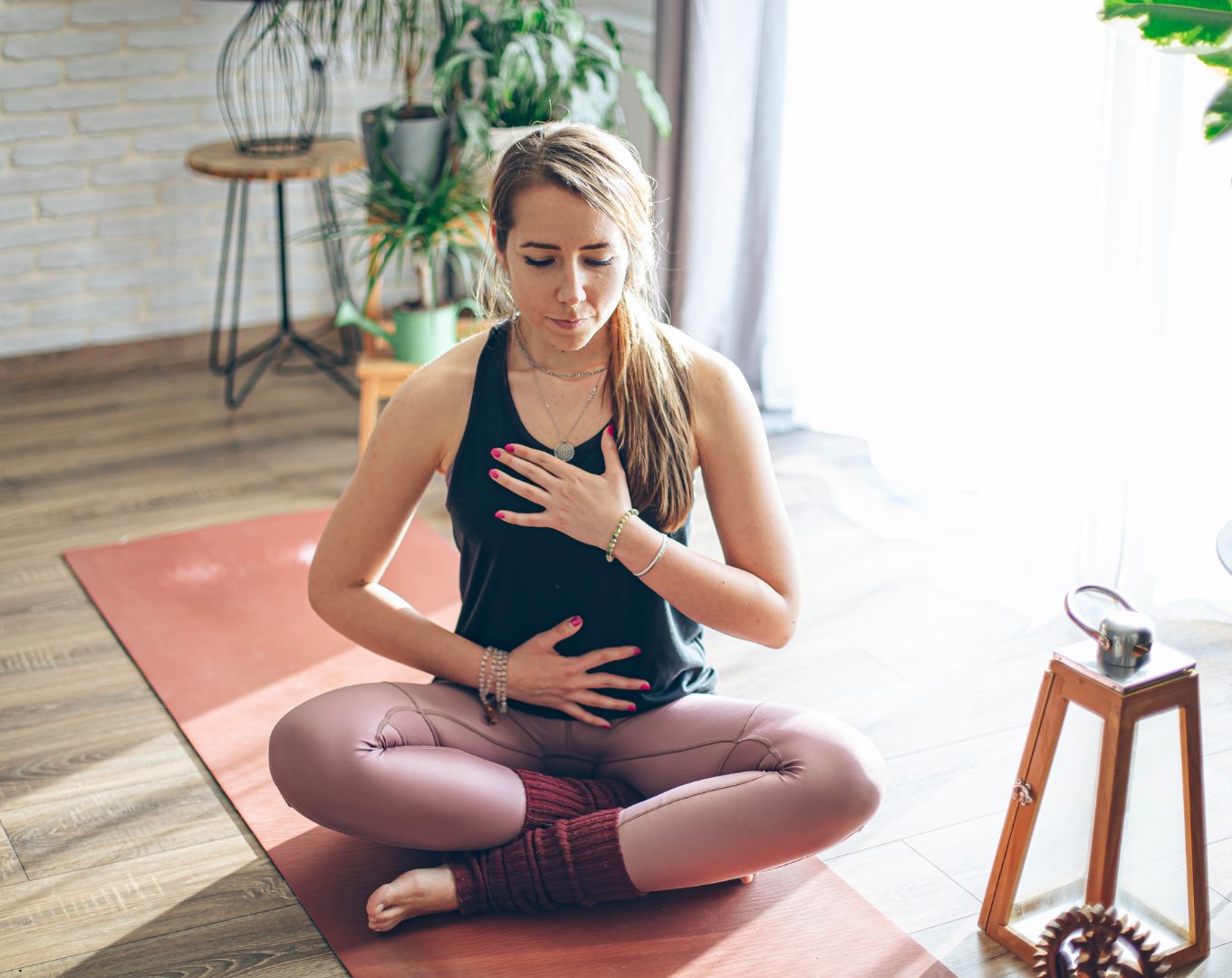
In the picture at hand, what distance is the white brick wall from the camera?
137 inches

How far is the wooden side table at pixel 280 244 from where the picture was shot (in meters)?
3.24

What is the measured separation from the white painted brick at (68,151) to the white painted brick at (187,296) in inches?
13.6

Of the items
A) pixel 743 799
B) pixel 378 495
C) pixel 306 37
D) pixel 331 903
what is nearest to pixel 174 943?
pixel 331 903

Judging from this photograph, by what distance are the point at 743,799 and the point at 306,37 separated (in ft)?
7.70

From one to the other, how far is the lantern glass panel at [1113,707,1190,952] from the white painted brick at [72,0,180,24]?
294cm

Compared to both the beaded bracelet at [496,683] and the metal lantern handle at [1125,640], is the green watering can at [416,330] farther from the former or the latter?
the metal lantern handle at [1125,640]

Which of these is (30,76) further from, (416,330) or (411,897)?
(411,897)

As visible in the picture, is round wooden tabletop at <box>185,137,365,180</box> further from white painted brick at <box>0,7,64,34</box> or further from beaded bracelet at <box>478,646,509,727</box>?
beaded bracelet at <box>478,646,509,727</box>

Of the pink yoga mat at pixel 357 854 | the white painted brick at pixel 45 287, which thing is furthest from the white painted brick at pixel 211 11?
the pink yoga mat at pixel 357 854

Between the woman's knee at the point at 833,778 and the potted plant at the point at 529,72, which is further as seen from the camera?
the potted plant at the point at 529,72

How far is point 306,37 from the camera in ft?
11.0

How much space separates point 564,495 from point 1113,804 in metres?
0.65

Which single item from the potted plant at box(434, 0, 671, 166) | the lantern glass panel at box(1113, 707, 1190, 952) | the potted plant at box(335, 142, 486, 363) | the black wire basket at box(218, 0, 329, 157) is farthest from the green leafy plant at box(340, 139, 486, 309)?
the lantern glass panel at box(1113, 707, 1190, 952)

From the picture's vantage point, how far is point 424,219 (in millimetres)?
2840
